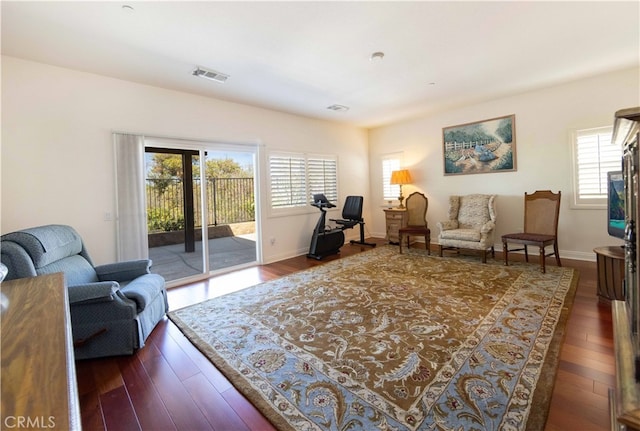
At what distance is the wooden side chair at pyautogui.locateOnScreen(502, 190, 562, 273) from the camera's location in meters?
3.96

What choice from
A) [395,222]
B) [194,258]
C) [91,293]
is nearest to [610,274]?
[395,222]

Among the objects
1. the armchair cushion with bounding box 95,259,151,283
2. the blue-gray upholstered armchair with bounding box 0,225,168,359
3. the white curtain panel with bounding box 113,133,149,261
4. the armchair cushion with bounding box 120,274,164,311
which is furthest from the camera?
the white curtain panel with bounding box 113,133,149,261

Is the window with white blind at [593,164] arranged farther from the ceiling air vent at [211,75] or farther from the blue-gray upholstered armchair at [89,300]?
the blue-gray upholstered armchair at [89,300]

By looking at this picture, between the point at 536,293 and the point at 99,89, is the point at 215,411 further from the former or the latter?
the point at 99,89

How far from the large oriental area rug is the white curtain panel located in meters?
1.17

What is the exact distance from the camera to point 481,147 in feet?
16.8

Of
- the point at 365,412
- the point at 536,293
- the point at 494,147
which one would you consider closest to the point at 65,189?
the point at 365,412

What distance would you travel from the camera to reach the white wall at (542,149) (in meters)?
4.00

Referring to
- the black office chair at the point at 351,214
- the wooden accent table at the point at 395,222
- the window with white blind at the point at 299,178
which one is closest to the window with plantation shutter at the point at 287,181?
the window with white blind at the point at 299,178

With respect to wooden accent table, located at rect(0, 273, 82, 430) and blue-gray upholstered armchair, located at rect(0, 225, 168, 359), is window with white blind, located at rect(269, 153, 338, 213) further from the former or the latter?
wooden accent table, located at rect(0, 273, 82, 430)

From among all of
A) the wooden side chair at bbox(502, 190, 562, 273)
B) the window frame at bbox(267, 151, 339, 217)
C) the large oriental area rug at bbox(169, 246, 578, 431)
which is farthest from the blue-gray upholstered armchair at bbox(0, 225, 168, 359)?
the wooden side chair at bbox(502, 190, 562, 273)

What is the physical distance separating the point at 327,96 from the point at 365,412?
13.4 feet

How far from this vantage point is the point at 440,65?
3420 millimetres

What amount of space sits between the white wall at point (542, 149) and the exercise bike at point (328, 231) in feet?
5.19
